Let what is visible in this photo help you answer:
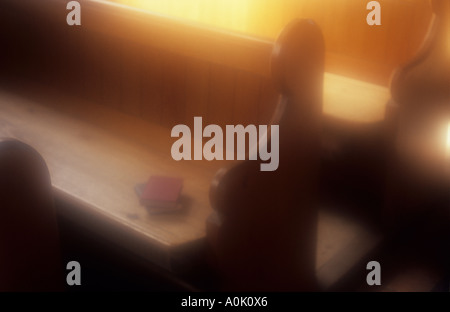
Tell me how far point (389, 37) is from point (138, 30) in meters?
1.42

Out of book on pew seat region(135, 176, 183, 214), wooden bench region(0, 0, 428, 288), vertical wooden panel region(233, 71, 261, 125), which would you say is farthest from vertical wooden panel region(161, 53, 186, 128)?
book on pew seat region(135, 176, 183, 214)

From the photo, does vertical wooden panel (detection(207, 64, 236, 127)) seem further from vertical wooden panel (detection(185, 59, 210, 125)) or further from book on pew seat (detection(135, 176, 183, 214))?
book on pew seat (detection(135, 176, 183, 214))

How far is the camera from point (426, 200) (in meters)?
2.63

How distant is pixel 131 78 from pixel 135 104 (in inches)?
4.8

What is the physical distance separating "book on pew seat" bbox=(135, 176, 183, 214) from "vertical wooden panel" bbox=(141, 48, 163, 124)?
29.8 inches

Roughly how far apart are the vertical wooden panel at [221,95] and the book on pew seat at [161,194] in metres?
0.55

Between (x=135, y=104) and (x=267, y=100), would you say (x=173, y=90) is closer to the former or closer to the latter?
(x=135, y=104)

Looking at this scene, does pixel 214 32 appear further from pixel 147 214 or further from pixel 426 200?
pixel 426 200

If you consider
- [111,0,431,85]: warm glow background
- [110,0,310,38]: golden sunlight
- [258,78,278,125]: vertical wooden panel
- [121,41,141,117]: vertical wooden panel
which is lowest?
[258,78,278,125]: vertical wooden panel

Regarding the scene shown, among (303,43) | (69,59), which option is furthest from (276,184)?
(69,59)

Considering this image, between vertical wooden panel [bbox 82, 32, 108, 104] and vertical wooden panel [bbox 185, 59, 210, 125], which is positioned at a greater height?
vertical wooden panel [bbox 82, 32, 108, 104]

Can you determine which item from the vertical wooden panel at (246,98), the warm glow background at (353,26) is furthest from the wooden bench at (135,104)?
the warm glow background at (353,26)

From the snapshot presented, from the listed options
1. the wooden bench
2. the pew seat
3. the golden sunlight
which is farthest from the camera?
the golden sunlight

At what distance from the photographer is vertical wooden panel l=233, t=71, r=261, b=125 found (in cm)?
215
